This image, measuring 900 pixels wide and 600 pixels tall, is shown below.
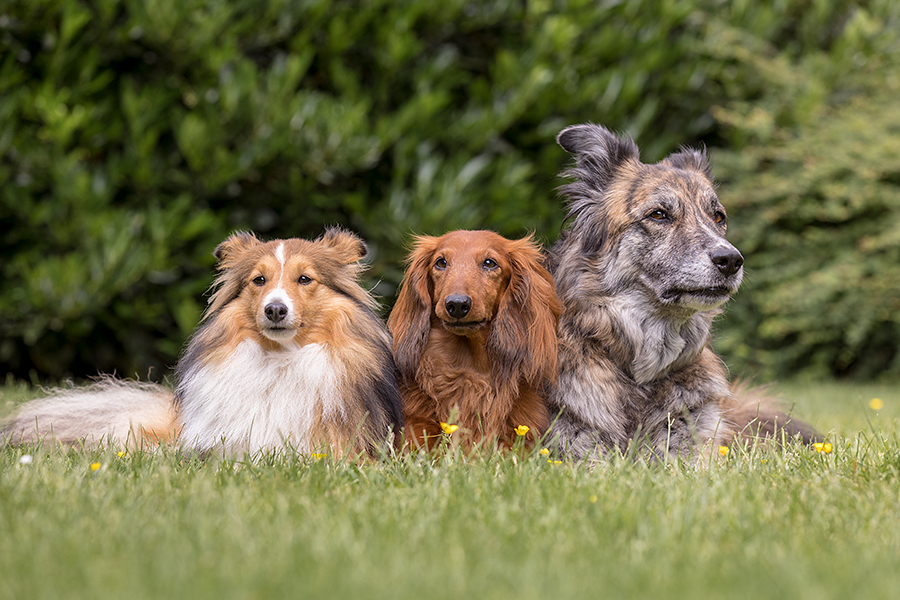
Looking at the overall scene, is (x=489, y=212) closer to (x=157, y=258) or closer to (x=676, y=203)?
(x=157, y=258)

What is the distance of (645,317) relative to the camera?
3805mm

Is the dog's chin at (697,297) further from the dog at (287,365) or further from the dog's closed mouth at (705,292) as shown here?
the dog at (287,365)

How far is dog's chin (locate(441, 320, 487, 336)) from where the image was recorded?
3.55 meters

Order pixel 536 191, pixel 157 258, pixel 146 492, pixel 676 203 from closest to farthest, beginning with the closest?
pixel 146 492 < pixel 676 203 < pixel 157 258 < pixel 536 191

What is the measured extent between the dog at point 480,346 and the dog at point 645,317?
0.16m

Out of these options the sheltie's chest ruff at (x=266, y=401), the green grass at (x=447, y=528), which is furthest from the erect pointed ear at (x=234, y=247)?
the green grass at (x=447, y=528)

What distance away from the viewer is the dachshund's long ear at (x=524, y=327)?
12.0 ft

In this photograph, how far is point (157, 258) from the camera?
6316 mm

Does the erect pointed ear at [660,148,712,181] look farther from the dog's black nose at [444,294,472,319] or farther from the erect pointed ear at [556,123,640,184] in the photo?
the dog's black nose at [444,294,472,319]

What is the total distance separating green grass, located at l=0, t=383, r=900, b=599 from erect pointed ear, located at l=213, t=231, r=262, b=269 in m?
0.98

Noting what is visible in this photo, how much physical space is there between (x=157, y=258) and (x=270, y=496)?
401 centimetres

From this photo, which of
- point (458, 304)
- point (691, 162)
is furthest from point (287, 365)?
point (691, 162)

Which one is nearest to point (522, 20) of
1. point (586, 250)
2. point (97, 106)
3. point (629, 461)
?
point (97, 106)

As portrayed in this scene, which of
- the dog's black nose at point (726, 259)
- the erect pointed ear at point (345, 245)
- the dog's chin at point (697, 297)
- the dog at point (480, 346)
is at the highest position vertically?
the dog's black nose at point (726, 259)
